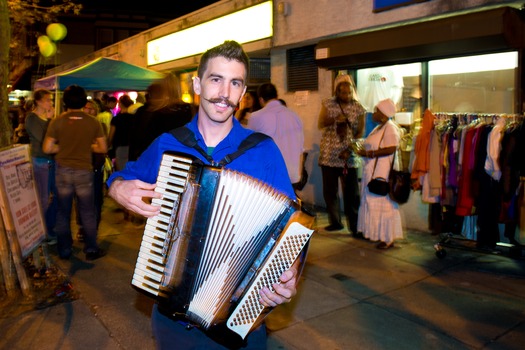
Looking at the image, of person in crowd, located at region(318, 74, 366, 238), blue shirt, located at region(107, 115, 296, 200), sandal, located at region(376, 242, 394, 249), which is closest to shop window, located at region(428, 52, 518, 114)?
person in crowd, located at region(318, 74, 366, 238)

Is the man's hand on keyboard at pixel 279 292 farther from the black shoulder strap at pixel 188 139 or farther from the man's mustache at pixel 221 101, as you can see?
the man's mustache at pixel 221 101

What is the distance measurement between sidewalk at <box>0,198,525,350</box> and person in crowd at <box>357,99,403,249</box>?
25cm

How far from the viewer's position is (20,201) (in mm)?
4988

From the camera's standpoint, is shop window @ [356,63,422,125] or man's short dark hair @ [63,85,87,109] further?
shop window @ [356,63,422,125]

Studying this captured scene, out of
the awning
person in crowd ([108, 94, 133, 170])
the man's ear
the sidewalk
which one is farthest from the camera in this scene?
person in crowd ([108, 94, 133, 170])

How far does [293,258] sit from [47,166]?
18.2 ft

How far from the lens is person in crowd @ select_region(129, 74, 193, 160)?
4.96m

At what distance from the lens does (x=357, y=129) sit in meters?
6.98

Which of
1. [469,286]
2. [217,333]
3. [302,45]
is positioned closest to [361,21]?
[302,45]

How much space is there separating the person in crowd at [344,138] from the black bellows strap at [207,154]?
190 inches

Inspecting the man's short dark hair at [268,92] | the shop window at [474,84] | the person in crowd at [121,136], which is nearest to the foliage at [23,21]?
the person in crowd at [121,136]

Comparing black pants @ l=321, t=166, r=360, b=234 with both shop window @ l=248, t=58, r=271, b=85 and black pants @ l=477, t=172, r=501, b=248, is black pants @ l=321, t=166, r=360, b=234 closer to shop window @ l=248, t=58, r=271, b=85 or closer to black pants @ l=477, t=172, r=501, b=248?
black pants @ l=477, t=172, r=501, b=248

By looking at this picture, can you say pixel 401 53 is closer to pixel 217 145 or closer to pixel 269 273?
pixel 217 145

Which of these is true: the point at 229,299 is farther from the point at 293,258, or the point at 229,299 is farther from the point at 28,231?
the point at 28,231
